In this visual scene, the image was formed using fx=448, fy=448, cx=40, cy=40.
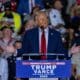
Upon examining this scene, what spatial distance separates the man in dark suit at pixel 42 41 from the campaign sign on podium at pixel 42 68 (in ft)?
0.91

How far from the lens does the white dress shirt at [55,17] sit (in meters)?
8.23

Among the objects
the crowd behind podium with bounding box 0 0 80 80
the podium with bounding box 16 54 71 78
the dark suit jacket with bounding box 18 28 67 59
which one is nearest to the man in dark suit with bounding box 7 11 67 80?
the dark suit jacket with bounding box 18 28 67 59

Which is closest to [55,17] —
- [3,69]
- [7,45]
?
[7,45]

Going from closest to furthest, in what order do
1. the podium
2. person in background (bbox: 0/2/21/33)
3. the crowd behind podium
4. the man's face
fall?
the podium < the man's face < the crowd behind podium < person in background (bbox: 0/2/21/33)

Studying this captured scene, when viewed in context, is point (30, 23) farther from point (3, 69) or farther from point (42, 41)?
point (42, 41)

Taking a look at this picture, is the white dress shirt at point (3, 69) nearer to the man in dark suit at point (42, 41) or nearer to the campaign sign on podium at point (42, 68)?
the man in dark suit at point (42, 41)

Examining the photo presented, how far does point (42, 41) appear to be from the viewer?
530cm

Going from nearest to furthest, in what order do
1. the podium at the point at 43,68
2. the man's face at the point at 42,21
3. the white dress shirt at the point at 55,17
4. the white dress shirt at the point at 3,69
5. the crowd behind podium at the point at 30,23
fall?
the podium at the point at 43,68, the man's face at the point at 42,21, the white dress shirt at the point at 3,69, the crowd behind podium at the point at 30,23, the white dress shirt at the point at 55,17

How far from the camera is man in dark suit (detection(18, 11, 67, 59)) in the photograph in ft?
17.4

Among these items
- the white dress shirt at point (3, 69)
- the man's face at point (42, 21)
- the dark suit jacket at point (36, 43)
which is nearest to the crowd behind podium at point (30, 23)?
the white dress shirt at point (3, 69)

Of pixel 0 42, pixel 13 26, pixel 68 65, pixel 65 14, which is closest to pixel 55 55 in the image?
pixel 68 65

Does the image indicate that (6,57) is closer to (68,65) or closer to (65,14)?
(68,65)

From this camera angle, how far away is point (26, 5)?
8.73 m

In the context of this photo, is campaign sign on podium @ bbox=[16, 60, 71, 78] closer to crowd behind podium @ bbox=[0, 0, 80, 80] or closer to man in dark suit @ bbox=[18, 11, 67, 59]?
man in dark suit @ bbox=[18, 11, 67, 59]
